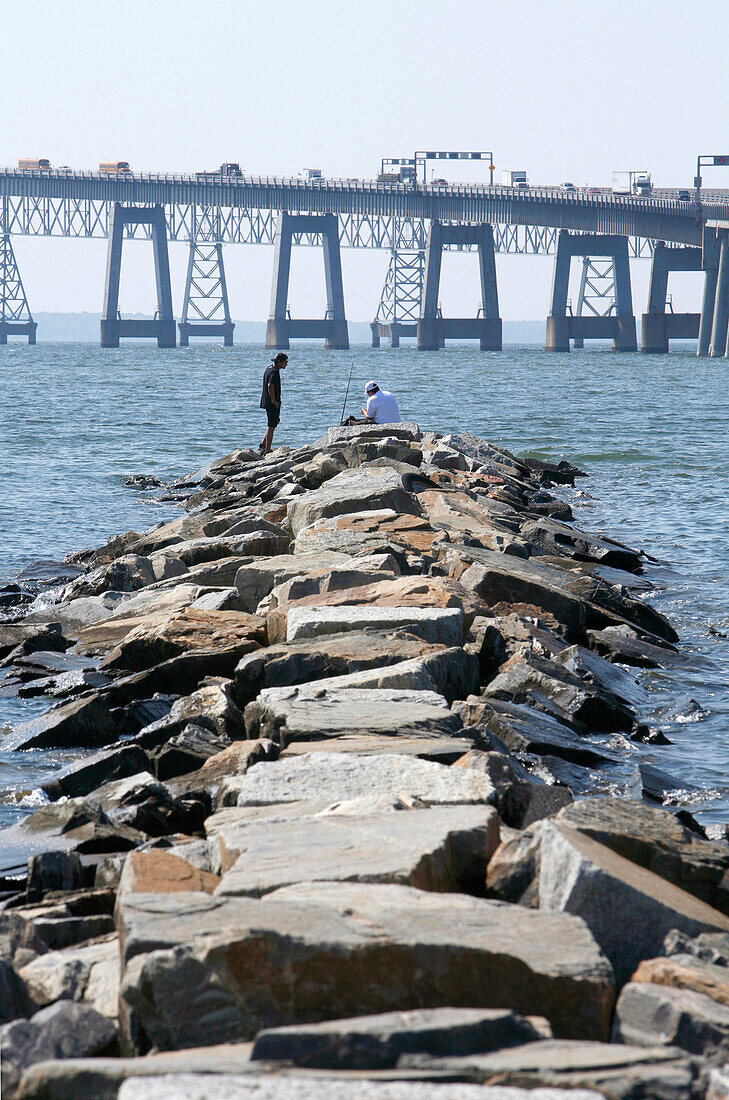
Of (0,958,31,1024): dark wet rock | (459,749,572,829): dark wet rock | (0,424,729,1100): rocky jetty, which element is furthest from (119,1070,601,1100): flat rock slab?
(459,749,572,829): dark wet rock

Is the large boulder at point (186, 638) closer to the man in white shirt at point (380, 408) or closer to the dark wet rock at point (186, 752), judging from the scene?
the dark wet rock at point (186, 752)

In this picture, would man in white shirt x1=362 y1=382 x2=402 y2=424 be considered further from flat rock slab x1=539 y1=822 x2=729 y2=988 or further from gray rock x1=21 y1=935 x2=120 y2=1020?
gray rock x1=21 y1=935 x2=120 y2=1020

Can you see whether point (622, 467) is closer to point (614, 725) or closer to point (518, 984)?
point (614, 725)

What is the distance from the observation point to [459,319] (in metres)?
97.3

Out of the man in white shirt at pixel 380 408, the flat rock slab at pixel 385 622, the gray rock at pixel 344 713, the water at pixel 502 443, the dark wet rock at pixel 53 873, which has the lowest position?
the water at pixel 502 443

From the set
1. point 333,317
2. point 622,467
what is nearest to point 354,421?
point 622,467

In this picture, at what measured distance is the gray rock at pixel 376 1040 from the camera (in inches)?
82.7

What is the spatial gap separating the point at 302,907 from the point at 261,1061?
48 centimetres

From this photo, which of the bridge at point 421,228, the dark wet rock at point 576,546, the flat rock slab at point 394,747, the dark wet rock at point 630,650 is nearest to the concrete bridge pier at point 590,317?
the bridge at point 421,228

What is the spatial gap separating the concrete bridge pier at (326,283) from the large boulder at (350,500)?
86.0 meters

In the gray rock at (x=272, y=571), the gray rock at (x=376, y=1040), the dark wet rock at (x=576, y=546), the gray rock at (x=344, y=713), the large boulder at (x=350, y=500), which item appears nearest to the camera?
the gray rock at (x=376, y=1040)

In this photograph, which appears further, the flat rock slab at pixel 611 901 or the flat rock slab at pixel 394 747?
the flat rock slab at pixel 394 747

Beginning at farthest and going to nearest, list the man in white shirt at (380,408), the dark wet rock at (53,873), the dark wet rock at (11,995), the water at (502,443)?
the man in white shirt at (380,408) → the water at (502,443) → the dark wet rock at (53,873) → the dark wet rock at (11,995)

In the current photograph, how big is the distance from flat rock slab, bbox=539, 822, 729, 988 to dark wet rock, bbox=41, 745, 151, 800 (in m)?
2.38
